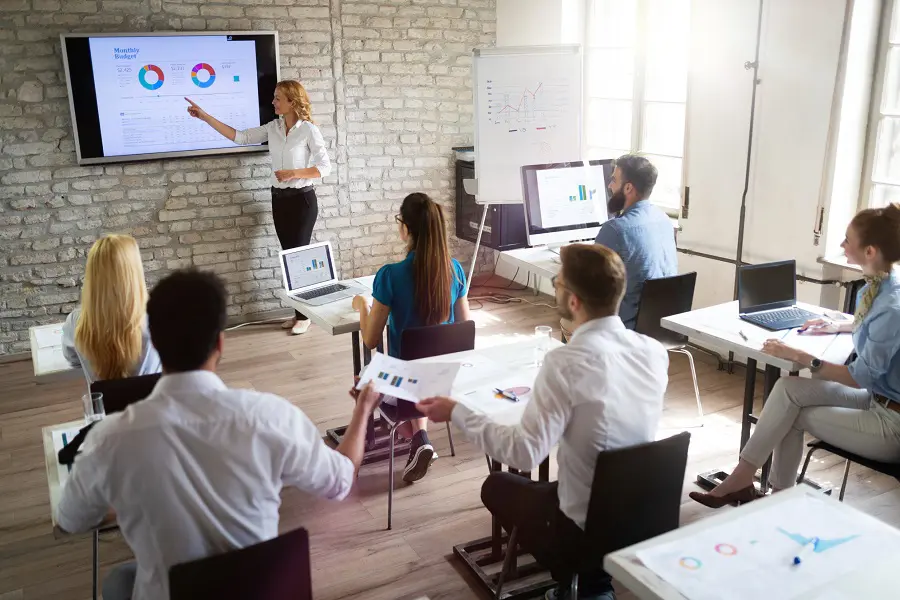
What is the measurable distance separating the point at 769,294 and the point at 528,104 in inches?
90.2

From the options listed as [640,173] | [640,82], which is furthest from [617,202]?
[640,82]

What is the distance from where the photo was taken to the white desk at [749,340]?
3.14 meters

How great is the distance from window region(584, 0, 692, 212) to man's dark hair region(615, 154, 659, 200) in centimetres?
142

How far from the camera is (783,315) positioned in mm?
3529

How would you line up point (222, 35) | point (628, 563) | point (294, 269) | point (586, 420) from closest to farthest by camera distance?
point (628, 563) → point (586, 420) → point (294, 269) → point (222, 35)

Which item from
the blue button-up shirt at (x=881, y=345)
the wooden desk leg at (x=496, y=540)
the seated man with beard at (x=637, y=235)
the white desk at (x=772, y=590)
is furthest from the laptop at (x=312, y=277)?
the white desk at (x=772, y=590)

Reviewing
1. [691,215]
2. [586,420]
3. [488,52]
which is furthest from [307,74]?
[586,420]

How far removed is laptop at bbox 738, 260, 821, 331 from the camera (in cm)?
351

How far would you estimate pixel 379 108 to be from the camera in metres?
6.29

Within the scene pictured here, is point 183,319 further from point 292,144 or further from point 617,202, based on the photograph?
point 292,144

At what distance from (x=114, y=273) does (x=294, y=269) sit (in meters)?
1.38

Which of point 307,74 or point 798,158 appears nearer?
point 798,158

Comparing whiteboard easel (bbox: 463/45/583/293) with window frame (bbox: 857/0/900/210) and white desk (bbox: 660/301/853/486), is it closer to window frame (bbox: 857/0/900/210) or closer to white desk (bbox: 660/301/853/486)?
window frame (bbox: 857/0/900/210)

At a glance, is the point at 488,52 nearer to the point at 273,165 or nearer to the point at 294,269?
the point at 273,165
